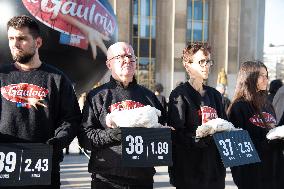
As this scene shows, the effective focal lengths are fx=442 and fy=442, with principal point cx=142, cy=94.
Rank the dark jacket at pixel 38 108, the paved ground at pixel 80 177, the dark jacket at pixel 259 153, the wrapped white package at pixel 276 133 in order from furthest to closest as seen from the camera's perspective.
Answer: the paved ground at pixel 80 177 → the dark jacket at pixel 259 153 → the wrapped white package at pixel 276 133 → the dark jacket at pixel 38 108

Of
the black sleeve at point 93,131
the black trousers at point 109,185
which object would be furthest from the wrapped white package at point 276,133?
the black sleeve at point 93,131

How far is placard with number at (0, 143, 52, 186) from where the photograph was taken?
2.86 meters

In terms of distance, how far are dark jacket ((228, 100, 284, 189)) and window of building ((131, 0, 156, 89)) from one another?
2555cm

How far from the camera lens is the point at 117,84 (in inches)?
132

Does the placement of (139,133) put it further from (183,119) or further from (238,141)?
(238,141)

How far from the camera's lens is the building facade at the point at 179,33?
2994 cm

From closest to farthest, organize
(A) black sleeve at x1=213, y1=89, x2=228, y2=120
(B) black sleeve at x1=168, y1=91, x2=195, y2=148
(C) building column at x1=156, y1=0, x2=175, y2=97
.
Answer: (B) black sleeve at x1=168, y1=91, x2=195, y2=148, (A) black sleeve at x1=213, y1=89, x2=228, y2=120, (C) building column at x1=156, y1=0, x2=175, y2=97

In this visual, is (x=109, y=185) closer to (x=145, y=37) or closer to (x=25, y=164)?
(x=25, y=164)

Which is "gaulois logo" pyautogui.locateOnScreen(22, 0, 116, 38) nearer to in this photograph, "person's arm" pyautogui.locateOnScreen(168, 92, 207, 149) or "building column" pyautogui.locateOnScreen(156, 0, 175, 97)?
"person's arm" pyautogui.locateOnScreen(168, 92, 207, 149)

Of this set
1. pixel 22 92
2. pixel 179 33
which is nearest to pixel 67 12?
pixel 22 92

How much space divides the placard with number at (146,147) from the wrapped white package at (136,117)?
0.04 m

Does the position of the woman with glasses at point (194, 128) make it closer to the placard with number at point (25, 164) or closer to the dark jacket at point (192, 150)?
the dark jacket at point (192, 150)

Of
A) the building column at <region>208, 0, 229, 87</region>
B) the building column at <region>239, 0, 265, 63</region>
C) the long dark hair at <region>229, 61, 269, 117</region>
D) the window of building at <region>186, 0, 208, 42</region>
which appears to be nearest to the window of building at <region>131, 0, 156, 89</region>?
the window of building at <region>186, 0, 208, 42</region>

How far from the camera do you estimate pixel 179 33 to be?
30344 mm
